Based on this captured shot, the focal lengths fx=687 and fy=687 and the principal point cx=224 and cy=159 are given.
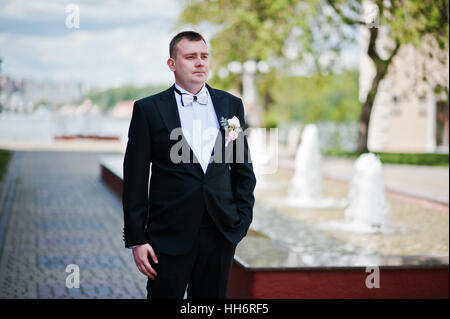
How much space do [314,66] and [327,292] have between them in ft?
62.6

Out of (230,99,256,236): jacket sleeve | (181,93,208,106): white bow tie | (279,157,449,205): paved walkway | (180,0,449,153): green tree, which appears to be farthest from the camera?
(180,0,449,153): green tree

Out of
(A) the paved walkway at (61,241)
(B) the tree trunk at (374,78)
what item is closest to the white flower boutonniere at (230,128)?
(A) the paved walkway at (61,241)

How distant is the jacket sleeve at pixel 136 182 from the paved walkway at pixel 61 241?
3266 millimetres

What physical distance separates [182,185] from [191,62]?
0.60m

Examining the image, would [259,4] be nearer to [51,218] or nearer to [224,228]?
[51,218]

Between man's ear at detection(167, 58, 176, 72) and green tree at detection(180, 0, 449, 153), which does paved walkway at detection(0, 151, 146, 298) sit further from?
green tree at detection(180, 0, 449, 153)

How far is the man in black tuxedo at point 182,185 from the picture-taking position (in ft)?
10.9

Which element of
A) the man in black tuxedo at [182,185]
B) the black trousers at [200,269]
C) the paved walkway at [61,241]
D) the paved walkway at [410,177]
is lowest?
the paved walkway at [61,241]

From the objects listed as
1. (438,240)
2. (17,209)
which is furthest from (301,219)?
(17,209)

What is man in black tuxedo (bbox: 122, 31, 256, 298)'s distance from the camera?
3.34 metres

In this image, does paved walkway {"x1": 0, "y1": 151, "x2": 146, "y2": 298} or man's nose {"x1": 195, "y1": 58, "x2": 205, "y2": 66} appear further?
paved walkway {"x1": 0, "y1": 151, "x2": 146, "y2": 298}

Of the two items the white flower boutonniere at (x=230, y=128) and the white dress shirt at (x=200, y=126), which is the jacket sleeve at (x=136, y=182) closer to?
the white dress shirt at (x=200, y=126)

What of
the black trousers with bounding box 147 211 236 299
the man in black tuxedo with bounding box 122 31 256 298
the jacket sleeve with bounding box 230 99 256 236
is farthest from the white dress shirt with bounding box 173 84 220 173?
the black trousers with bounding box 147 211 236 299

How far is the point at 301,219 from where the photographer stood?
37.9 ft
